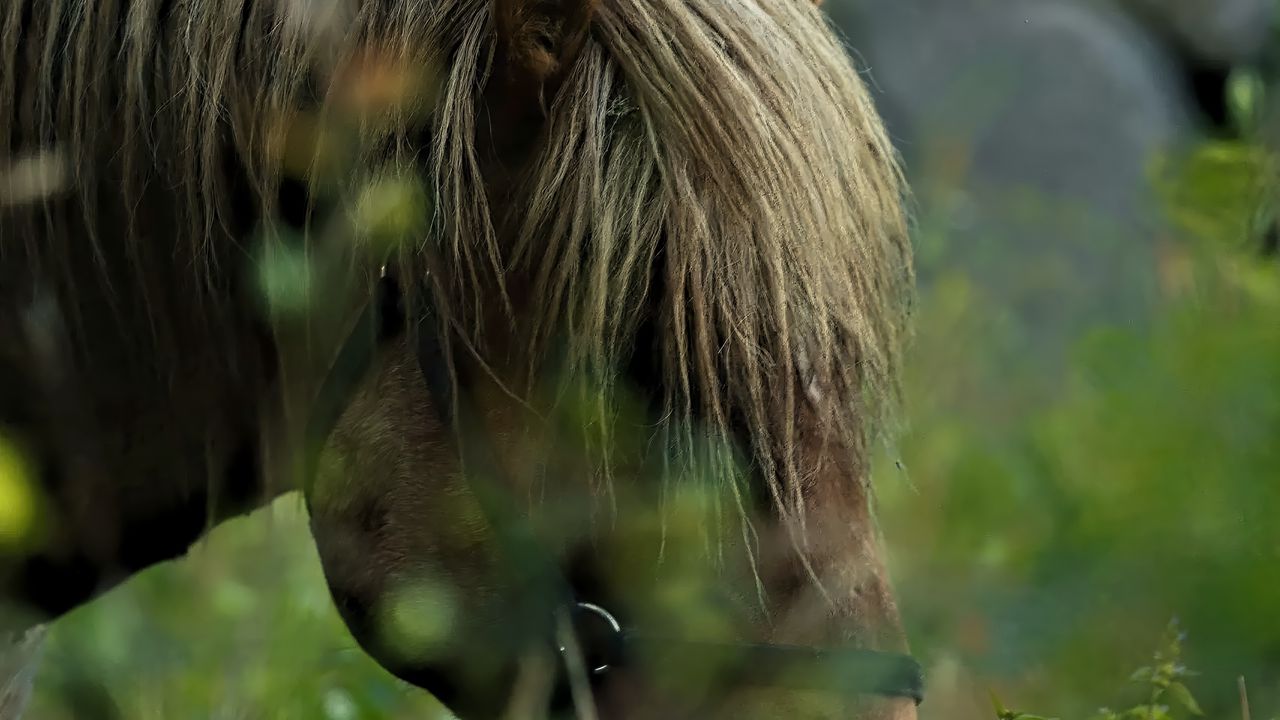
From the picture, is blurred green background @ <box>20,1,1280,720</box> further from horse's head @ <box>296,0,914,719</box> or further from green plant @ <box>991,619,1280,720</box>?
horse's head @ <box>296,0,914,719</box>

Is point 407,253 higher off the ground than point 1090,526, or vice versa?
point 407,253

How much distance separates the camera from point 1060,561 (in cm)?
230

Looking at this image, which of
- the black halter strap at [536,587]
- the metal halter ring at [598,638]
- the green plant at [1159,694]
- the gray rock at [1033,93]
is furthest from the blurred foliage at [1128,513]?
the gray rock at [1033,93]

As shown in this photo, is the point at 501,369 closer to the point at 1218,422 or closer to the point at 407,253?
the point at 407,253

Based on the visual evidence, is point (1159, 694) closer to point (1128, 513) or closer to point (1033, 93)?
point (1128, 513)

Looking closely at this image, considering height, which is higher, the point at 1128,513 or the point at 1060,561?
the point at 1128,513

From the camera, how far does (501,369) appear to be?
1.60 meters

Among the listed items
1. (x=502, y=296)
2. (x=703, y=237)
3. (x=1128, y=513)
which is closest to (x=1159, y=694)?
(x=1128, y=513)

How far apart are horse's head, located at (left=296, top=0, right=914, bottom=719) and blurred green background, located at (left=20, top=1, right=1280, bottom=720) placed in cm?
34

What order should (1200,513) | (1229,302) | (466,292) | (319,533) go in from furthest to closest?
(1229,302)
(1200,513)
(319,533)
(466,292)

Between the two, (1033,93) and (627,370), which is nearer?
(627,370)

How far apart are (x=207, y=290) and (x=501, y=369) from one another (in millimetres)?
458

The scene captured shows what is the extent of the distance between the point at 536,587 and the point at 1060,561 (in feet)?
3.84

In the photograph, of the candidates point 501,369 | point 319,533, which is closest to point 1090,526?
point 501,369
